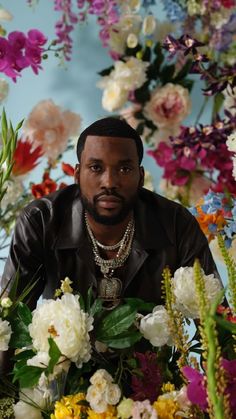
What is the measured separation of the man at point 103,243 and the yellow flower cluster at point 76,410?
0.75 ft

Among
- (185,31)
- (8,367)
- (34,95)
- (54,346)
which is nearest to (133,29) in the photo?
(185,31)

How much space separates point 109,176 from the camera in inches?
34.9

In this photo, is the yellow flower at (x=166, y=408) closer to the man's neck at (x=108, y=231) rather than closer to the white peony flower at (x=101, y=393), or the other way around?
the white peony flower at (x=101, y=393)

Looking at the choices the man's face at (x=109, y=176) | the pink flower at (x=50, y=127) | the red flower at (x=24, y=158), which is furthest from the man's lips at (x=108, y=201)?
the pink flower at (x=50, y=127)

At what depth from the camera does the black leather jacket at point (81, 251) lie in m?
0.96

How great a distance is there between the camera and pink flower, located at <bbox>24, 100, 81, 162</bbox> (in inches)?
59.1

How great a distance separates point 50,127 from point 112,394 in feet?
2.90

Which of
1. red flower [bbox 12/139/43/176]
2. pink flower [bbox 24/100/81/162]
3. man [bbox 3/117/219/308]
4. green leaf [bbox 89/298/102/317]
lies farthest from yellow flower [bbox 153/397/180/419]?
pink flower [bbox 24/100/81/162]

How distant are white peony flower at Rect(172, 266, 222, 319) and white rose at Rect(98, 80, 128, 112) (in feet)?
2.93

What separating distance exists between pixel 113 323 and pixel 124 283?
0.22 meters

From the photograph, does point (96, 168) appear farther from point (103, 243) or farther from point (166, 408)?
point (166, 408)

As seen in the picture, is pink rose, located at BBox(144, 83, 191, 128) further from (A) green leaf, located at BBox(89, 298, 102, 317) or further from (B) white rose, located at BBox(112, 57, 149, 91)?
(A) green leaf, located at BBox(89, 298, 102, 317)

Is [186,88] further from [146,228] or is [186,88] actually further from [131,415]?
[131,415]

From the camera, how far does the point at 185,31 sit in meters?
1.67
